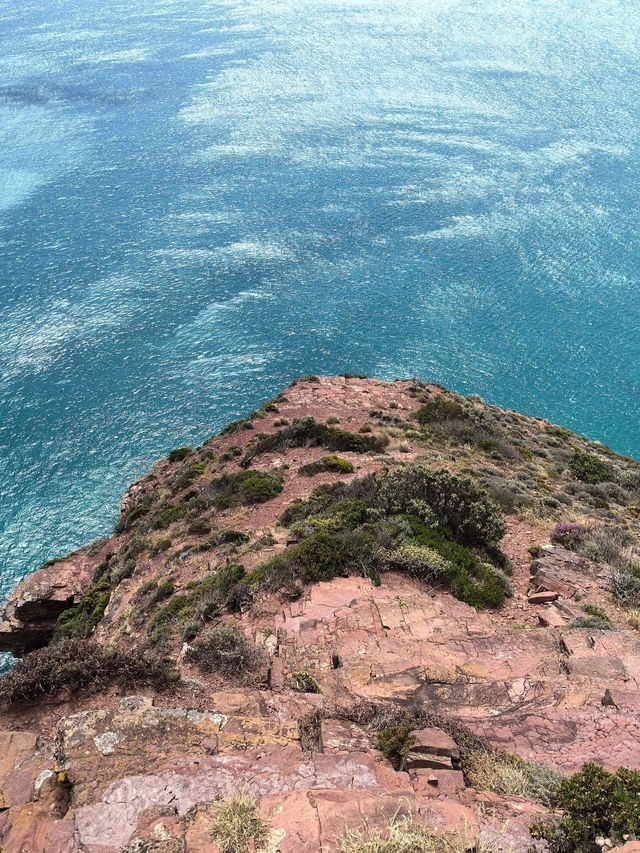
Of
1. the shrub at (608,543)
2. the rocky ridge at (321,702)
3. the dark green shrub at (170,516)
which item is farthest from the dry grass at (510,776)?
the dark green shrub at (170,516)

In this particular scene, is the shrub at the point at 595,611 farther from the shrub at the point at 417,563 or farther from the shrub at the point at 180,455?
the shrub at the point at 180,455

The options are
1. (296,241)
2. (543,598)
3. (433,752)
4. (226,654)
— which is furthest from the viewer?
(296,241)

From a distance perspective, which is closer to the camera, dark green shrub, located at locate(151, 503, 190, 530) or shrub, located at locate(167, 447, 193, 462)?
dark green shrub, located at locate(151, 503, 190, 530)

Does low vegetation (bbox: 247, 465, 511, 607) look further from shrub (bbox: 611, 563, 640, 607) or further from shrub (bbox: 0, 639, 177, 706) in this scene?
shrub (bbox: 0, 639, 177, 706)

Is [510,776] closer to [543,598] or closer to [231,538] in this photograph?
[543,598]

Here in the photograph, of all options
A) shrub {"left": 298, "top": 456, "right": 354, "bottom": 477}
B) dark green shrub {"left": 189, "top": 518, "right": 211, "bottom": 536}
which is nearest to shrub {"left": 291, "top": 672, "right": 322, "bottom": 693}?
dark green shrub {"left": 189, "top": 518, "right": 211, "bottom": 536}

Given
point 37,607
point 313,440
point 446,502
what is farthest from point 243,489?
point 37,607
